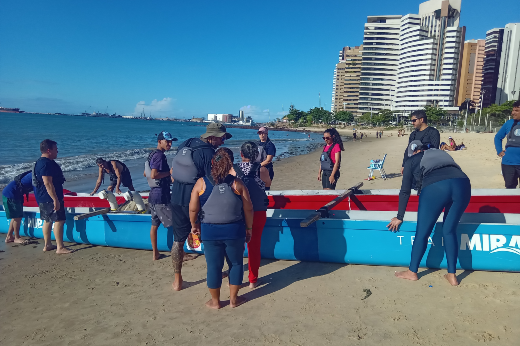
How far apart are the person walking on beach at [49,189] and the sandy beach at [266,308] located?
0.66 m

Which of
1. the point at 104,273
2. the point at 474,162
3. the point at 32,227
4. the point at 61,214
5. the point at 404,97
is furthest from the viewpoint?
the point at 404,97

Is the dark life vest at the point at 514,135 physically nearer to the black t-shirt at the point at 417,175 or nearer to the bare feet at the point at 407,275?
the black t-shirt at the point at 417,175

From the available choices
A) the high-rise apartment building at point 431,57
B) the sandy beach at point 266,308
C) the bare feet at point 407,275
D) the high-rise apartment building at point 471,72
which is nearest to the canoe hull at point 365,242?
the sandy beach at point 266,308

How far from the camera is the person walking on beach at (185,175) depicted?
3494mm

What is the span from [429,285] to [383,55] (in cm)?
12341

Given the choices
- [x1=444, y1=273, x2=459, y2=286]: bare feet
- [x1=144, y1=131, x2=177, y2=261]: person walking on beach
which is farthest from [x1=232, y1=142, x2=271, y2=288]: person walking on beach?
[x1=444, y1=273, x2=459, y2=286]: bare feet

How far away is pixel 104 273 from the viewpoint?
4.34 metres

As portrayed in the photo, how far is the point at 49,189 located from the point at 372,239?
4.63 m

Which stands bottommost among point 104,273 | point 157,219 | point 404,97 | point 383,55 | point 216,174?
point 104,273

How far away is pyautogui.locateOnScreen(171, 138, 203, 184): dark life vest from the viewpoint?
3514 millimetres

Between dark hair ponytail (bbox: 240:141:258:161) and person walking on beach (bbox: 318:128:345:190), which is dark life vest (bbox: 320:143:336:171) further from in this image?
dark hair ponytail (bbox: 240:141:258:161)

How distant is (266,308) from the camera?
3279mm

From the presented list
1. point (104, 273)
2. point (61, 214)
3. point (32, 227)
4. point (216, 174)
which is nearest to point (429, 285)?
point (216, 174)

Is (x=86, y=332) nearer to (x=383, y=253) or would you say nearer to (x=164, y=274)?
(x=164, y=274)
